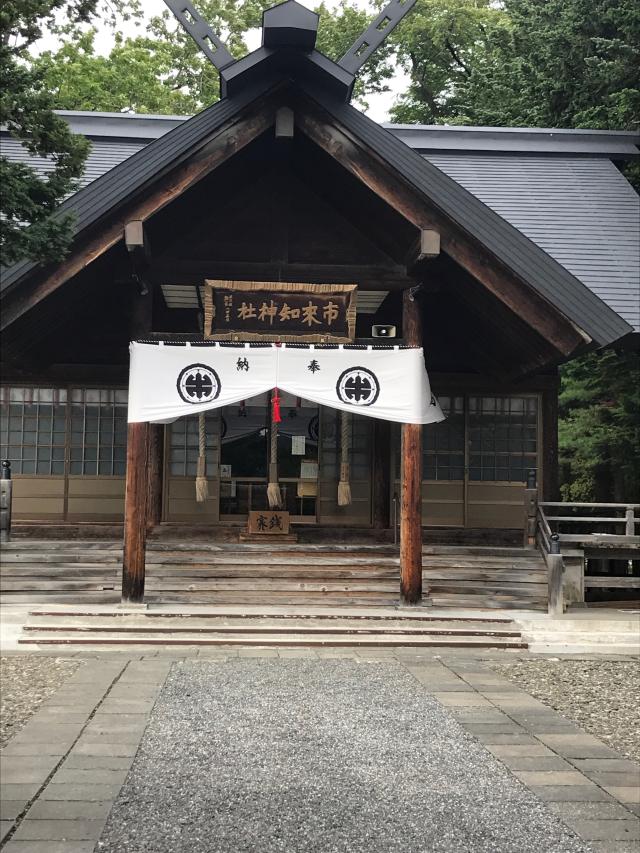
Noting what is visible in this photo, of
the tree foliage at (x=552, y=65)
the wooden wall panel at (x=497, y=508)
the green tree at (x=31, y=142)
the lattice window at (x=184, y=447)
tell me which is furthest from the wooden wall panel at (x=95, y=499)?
the tree foliage at (x=552, y=65)

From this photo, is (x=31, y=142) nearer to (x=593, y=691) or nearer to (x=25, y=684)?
(x=25, y=684)

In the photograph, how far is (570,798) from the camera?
4223 mm

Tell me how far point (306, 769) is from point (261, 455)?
8.73m

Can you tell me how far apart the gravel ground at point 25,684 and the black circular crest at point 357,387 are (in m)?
3.99

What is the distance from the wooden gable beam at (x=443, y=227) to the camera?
27.9ft

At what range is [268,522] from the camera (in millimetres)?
11805

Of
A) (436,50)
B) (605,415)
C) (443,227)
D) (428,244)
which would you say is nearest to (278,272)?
(428,244)

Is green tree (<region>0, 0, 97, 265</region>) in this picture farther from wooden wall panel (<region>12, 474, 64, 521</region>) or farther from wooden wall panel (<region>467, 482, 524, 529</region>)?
wooden wall panel (<region>467, 482, 524, 529</region>)

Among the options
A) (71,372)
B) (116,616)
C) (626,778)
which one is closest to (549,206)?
(71,372)

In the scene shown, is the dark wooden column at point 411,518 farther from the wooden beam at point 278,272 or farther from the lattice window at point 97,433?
the lattice window at point 97,433

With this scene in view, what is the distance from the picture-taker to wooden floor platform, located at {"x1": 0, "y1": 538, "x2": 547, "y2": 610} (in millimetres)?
9469

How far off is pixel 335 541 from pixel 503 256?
5.48 metres

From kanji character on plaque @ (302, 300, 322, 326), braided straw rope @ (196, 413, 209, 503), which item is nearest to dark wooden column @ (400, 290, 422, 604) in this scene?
kanji character on plaque @ (302, 300, 322, 326)

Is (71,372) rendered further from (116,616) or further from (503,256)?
(503,256)
